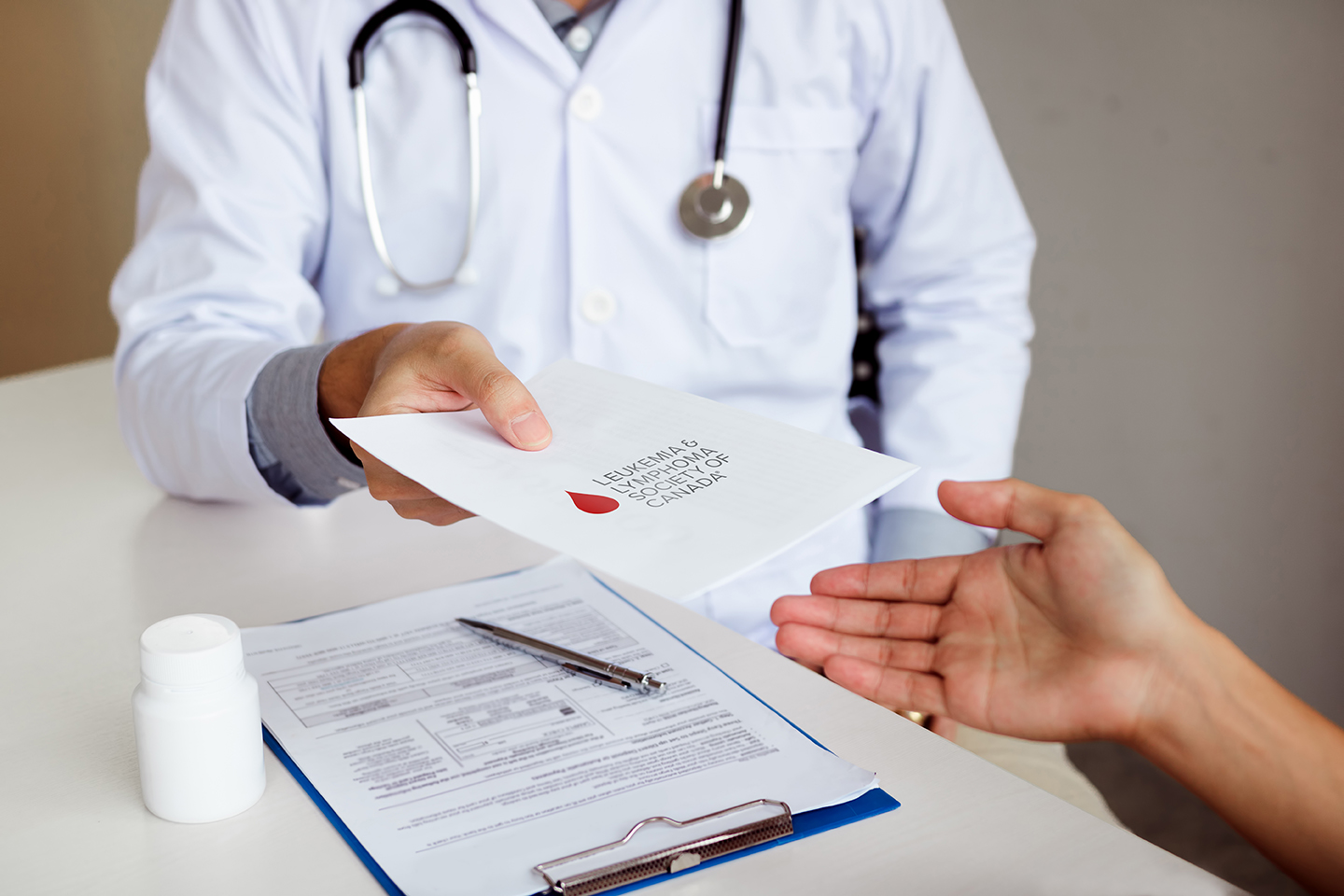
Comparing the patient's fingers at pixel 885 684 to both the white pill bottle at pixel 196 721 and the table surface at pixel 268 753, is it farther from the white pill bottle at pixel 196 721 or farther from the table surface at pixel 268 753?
the white pill bottle at pixel 196 721

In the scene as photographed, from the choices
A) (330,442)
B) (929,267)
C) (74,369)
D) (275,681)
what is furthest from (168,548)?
(929,267)

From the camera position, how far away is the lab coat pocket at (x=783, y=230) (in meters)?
1.07

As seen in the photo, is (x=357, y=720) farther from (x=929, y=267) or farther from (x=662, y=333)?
(x=929, y=267)

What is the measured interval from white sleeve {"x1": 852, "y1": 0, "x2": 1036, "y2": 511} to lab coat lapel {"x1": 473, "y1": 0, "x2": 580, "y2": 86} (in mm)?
318

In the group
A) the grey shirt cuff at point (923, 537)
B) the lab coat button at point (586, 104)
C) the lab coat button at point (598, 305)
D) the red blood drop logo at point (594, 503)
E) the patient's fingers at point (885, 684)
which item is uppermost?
the lab coat button at point (586, 104)

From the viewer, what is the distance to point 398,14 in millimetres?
1003

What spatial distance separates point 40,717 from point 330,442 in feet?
0.94

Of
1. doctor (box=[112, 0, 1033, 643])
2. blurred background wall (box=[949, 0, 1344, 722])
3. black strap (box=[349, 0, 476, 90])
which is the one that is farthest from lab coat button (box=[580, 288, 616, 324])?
blurred background wall (box=[949, 0, 1344, 722])

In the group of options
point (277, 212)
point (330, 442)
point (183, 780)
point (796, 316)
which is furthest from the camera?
point (796, 316)

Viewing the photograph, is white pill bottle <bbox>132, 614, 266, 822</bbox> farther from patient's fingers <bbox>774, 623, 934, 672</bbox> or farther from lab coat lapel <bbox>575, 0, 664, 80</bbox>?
lab coat lapel <bbox>575, 0, 664, 80</bbox>

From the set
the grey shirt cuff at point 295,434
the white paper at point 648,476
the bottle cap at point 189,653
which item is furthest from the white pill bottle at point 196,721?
the grey shirt cuff at point 295,434

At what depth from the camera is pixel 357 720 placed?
2.01 ft

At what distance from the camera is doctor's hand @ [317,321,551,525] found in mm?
621

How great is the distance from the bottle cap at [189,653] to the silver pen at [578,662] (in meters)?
0.20
